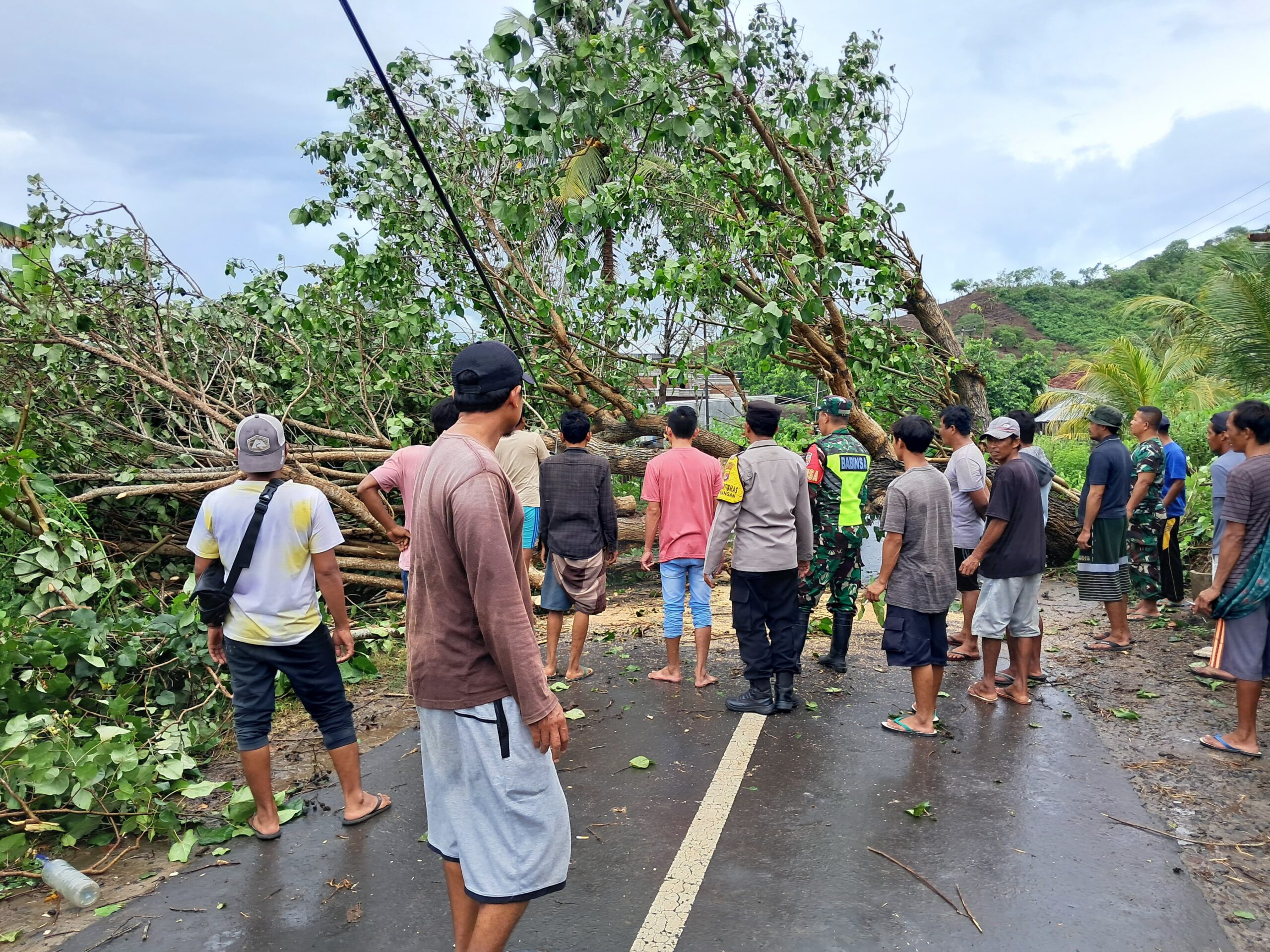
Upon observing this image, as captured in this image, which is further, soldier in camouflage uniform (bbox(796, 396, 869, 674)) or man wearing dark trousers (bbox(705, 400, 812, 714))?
soldier in camouflage uniform (bbox(796, 396, 869, 674))

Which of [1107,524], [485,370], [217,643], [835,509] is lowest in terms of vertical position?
[217,643]

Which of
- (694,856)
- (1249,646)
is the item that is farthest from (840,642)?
(694,856)

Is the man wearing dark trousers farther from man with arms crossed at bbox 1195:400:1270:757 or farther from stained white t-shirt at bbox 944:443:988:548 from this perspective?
man with arms crossed at bbox 1195:400:1270:757

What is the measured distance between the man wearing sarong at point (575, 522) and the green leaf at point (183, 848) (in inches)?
102

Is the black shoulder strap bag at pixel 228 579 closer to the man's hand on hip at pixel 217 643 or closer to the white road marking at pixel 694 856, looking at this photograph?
the man's hand on hip at pixel 217 643

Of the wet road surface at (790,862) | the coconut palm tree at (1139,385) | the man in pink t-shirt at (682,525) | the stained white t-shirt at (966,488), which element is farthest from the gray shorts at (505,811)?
the coconut palm tree at (1139,385)

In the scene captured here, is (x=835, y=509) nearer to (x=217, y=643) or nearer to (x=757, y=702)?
(x=757, y=702)

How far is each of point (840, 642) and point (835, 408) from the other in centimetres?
178

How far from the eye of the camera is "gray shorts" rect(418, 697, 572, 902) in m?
2.29

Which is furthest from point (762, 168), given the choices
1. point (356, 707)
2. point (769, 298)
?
point (356, 707)

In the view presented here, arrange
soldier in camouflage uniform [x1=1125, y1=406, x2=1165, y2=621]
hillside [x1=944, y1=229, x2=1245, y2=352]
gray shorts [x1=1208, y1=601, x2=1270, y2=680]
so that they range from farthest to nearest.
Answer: hillside [x1=944, y1=229, x2=1245, y2=352] → soldier in camouflage uniform [x1=1125, y1=406, x2=1165, y2=621] → gray shorts [x1=1208, y1=601, x2=1270, y2=680]

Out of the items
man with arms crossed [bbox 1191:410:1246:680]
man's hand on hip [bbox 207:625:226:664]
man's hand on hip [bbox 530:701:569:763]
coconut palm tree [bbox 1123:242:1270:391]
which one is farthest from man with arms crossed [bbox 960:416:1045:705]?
coconut palm tree [bbox 1123:242:1270:391]

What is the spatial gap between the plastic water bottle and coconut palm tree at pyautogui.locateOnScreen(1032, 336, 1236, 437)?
19690 millimetres

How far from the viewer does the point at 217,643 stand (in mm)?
3836
